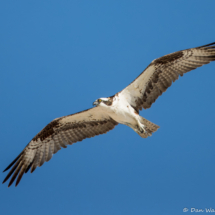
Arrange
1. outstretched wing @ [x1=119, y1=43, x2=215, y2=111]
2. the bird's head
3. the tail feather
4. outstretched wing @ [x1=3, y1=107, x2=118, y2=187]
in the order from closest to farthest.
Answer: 1. the bird's head
2. outstretched wing @ [x1=119, y1=43, x2=215, y2=111]
3. the tail feather
4. outstretched wing @ [x1=3, y1=107, x2=118, y2=187]

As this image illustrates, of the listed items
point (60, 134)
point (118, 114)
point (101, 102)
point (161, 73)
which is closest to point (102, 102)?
point (101, 102)

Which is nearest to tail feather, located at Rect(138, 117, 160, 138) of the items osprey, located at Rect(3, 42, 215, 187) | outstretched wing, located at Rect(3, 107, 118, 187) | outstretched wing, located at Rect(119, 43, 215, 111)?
osprey, located at Rect(3, 42, 215, 187)

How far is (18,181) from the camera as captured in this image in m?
8.98

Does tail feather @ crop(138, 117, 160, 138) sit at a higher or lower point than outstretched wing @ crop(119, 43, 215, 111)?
lower

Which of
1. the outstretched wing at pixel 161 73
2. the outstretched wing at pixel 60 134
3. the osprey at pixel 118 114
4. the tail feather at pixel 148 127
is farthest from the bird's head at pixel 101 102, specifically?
the tail feather at pixel 148 127

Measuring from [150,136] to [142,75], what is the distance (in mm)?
1492

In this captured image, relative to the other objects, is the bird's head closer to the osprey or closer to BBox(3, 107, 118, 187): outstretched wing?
the osprey

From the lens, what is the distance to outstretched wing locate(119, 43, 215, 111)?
8.45 m

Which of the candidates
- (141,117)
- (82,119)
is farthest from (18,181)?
(141,117)

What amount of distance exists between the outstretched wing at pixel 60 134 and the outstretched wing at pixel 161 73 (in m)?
0.93

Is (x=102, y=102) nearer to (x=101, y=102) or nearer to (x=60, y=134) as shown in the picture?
(x=101, y=102)

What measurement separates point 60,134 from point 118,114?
1.98 metres

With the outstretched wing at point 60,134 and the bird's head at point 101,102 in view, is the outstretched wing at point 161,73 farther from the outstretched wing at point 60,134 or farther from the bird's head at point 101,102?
the outstretched wing at point 60,134

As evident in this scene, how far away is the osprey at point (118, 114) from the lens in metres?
8.52
